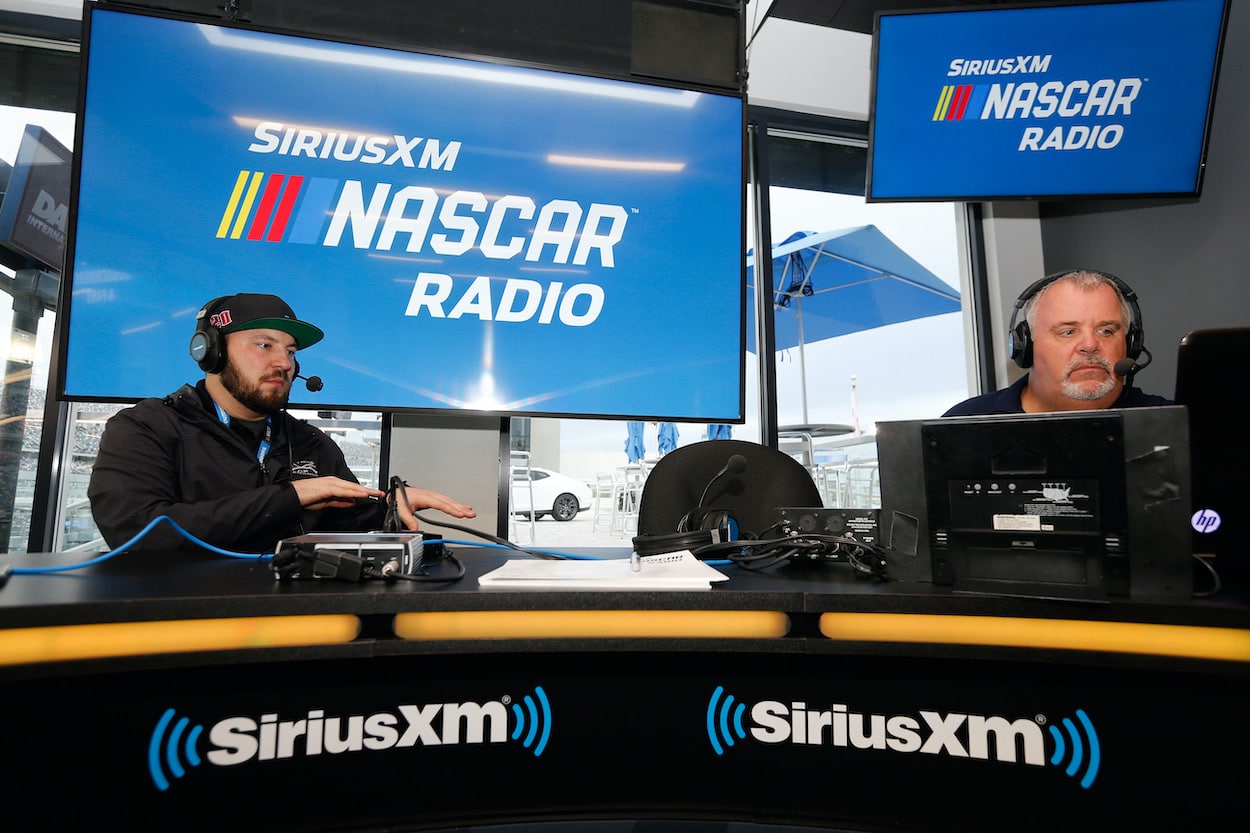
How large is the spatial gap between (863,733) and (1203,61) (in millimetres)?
3056

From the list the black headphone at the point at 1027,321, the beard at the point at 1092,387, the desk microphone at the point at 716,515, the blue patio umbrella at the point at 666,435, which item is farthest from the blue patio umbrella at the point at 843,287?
the desk microphone at the point at 716,515

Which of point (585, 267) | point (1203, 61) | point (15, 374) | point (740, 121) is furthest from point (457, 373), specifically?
point (1203, 61)

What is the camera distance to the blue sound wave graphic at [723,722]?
1088mm

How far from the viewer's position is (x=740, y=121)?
2580 millimetres

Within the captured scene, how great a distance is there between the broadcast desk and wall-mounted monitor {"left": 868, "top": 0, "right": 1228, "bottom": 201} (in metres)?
2.39

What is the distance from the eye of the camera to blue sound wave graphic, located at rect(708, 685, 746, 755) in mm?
1088

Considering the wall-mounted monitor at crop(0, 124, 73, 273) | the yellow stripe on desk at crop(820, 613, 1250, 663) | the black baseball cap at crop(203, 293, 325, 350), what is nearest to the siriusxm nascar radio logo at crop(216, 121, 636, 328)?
the black baseball cap at crop(203, 293, 325, 350)

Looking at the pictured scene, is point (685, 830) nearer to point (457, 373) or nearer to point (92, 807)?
point (92, 807)

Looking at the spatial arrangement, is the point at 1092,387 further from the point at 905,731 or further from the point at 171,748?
the point at 171,748

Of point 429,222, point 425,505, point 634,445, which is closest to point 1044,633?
point 425,505

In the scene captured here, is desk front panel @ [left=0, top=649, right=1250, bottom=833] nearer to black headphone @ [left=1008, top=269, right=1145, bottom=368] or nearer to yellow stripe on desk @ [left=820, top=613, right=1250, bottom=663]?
yellow stripe on desk @ [left=820, top=613, right=1250, bottom=663]

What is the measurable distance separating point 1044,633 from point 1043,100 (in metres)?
2.80

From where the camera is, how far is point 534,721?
107 centimetres

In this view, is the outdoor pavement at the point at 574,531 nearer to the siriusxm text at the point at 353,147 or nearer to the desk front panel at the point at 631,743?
A: the siriusxm text at the point at 353,147
